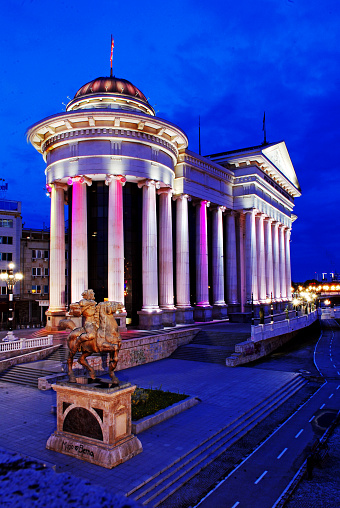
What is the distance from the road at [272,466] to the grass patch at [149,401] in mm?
4219

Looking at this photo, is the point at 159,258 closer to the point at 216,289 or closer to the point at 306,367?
the point at 216,289

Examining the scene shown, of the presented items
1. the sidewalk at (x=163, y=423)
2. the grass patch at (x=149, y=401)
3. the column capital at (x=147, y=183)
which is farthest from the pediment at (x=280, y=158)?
the grass patch at (x=149, y=401)

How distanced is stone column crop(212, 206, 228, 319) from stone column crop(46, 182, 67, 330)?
16.9 metres

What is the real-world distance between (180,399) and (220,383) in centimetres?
489

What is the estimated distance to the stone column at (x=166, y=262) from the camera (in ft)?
112

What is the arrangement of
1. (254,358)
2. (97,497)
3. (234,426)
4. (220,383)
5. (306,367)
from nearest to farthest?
(97,497) < (234,426) < (220,383) < (306,367) < (254,358)

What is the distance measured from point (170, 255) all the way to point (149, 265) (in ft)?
10.2

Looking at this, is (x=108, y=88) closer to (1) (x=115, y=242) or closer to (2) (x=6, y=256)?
(1) (x=115, y=242)

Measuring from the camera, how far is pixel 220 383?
21.4 metres

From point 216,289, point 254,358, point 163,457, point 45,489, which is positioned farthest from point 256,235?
point 45,489

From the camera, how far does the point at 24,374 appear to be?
22297 millimetres

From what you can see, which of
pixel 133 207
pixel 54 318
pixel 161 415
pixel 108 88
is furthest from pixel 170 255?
pixel 161 415

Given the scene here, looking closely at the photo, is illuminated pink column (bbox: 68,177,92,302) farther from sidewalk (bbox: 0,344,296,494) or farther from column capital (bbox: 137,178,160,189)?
sidewalk (bbox: 0,344,296,494)

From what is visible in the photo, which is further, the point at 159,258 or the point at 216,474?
the point at 159,258
